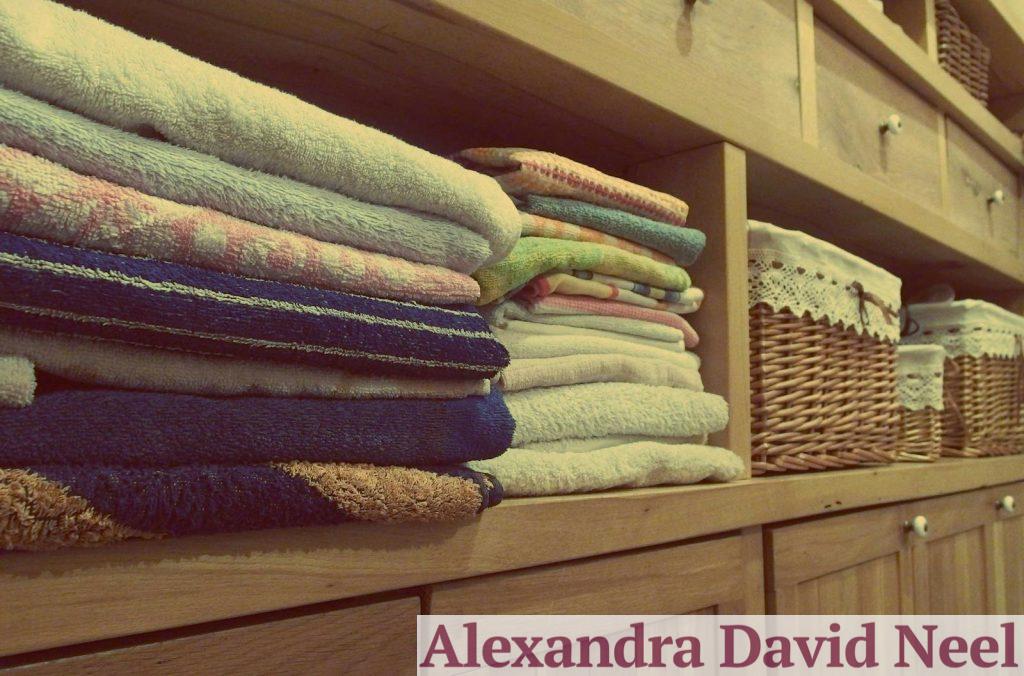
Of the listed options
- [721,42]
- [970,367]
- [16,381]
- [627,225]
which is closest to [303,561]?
[16,381]

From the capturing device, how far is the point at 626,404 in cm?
68

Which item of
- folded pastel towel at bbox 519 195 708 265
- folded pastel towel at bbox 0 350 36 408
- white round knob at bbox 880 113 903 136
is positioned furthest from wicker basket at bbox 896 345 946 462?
folded pastel towel at bbox 0 350 36 408

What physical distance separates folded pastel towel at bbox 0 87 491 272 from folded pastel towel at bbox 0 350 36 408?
0.09m

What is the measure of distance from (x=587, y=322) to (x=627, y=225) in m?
0.10

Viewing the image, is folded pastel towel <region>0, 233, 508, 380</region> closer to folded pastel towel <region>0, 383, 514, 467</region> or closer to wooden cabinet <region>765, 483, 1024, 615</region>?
folded pastel towel <region>0, 383, 514, 467</region>

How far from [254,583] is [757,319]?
Result: 629 millimetres

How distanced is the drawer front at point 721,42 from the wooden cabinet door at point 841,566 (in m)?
0.45

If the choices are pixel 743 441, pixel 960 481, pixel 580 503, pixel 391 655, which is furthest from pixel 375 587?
pixel 960 481

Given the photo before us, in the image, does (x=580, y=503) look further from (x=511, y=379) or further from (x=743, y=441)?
(x=743, y=441)

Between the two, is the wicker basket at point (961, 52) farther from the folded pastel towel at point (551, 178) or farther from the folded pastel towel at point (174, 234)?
the folded pastel towel at point (174, 234)

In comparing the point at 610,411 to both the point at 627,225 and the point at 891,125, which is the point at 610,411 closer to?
the point at 627,225

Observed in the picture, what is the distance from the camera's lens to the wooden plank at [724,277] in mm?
791

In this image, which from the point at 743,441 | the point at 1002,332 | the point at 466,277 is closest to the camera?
the point at 466,277

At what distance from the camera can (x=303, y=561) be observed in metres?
0.42
